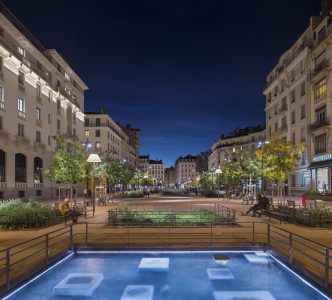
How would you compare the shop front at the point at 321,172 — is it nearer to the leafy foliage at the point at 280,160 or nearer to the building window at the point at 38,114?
the leafy foliage at the point at 280,160

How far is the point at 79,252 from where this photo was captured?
45.1ft

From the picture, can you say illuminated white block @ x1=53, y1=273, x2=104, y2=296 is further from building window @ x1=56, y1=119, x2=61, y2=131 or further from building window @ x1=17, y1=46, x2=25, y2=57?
building window @ x1=56, y1=119, x2=61, y2=131

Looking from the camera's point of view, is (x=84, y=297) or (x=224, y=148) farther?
(x=224, y=148)

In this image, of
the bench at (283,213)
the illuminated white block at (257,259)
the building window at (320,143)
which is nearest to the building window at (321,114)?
the building window at (320,143)

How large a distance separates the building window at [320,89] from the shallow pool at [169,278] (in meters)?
44.3

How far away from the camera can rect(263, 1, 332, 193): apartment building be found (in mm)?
50781

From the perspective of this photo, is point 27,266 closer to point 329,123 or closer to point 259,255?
point 259,255

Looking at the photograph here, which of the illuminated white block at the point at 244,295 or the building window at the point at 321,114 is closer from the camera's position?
the illuminated white block at the point at 244,295

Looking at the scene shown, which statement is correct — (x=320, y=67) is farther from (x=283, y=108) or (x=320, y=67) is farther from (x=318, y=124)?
(x=283, y=108)

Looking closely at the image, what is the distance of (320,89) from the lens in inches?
2121

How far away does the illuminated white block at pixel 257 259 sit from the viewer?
12688 mm

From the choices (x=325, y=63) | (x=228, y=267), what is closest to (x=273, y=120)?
(x=325, y=63)

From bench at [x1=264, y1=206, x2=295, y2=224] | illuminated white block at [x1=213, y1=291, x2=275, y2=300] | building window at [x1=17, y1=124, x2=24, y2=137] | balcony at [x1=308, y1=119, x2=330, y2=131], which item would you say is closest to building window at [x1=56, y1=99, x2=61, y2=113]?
building window at [x1=17, y1=124, x2=24, y2=137]

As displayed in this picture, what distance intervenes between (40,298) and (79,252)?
14.7 feet
